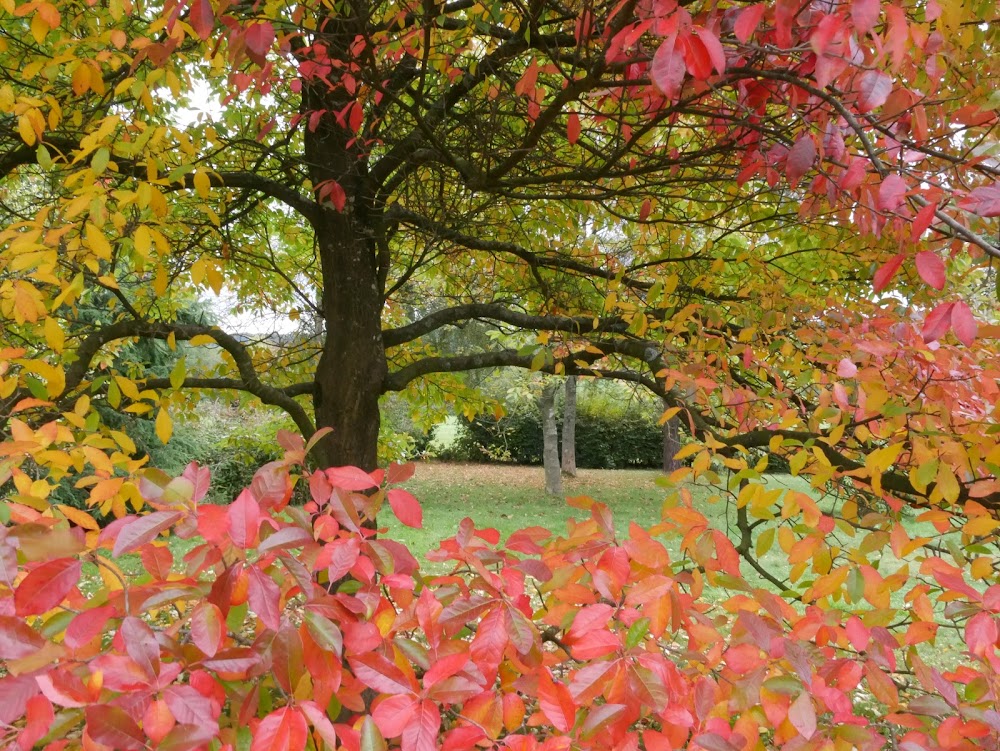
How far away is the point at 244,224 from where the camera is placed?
4.42 metres

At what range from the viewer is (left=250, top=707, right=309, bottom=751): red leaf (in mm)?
870

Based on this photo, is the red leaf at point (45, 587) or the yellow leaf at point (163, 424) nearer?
the red leaf at point (45, 587)

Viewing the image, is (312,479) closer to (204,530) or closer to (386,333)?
(204,530)

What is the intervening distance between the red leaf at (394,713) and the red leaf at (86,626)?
449 mm

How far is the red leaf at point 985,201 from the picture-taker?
1200 mm

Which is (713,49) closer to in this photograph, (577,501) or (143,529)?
(577,501)

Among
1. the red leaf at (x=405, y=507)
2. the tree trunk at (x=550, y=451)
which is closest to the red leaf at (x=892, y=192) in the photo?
the red leaf at (x=405, y=507)

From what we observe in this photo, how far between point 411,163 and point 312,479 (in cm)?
256

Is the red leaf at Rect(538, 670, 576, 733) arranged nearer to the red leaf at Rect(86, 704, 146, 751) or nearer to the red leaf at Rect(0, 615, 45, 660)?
the red leaf at Rect(86, 704, 146, 751)

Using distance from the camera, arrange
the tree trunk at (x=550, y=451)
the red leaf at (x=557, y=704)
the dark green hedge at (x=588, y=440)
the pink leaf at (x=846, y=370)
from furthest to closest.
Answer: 1. the dark green hedge at (x=588, y=440)
2. the tree trunk at (x=550, y=451)
3. the pink leaf at (x=846, y=370)
4. the red leaf at (x=557, y=704)

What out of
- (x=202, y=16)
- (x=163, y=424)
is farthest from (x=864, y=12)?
(x=163, y=424)

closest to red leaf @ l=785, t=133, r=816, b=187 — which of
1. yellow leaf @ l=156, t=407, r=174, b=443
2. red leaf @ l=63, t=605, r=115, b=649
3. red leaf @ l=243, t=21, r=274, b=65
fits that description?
red leaf @ l=243, t=21, r=274, b=65

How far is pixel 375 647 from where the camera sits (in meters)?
1.11

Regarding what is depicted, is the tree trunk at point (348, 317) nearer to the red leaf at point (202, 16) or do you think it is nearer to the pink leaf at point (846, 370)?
the red leaf at point (202, 16)
